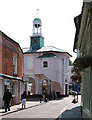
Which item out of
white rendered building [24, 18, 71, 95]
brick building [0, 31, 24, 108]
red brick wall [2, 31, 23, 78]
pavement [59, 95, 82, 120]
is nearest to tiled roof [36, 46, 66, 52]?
white rendered building [24, 18, 71, 95]

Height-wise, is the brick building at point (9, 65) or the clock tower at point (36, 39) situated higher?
the clock tower at point (36, 39)

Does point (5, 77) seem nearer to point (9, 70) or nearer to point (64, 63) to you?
point (9, 70)

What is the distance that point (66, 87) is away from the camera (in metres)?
48.8

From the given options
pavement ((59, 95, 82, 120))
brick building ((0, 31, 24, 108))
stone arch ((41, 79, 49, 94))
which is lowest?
pavement ((59, 95, 82, 120))

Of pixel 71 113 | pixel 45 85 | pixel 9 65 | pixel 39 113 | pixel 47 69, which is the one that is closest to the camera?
pixel 39 113

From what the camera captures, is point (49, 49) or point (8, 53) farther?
point (49, 49)

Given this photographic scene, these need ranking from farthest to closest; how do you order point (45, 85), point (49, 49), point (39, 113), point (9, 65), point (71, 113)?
point (49, 49)
point (45, 85)
point (9, 65)
point (71, 113)
point (39, 113)

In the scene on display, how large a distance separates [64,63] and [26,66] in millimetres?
7515

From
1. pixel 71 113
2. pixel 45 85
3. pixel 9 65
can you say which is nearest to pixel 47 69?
pixel 45 85

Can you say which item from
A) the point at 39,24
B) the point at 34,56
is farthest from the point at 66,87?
the point at 39,24

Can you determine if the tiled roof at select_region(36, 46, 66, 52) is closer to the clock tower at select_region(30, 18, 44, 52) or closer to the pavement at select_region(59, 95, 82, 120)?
the clock tower at select_region(30, 18, 44, 52)

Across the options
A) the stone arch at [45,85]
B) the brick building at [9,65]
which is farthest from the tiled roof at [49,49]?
the brick building at [9,65]

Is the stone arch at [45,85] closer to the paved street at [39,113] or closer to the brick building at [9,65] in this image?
the brick building at [9,65]

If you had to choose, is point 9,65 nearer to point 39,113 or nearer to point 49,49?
point 39,113
